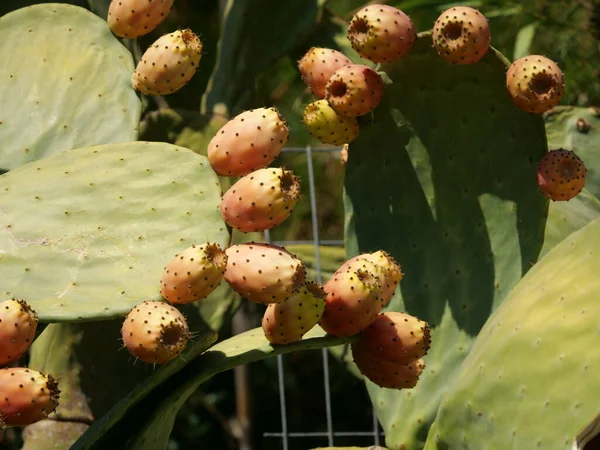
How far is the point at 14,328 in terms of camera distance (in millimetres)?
1475

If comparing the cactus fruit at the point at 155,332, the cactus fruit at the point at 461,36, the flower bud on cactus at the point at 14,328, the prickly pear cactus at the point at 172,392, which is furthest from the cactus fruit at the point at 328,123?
the flower bud on cactus at the point at 14,328

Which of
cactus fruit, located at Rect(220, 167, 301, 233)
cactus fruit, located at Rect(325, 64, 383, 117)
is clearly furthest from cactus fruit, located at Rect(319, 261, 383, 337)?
cactus fruit, located at Rect(325, 64, 383, 117)

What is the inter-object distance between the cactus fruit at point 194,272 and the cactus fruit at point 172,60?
447 mm

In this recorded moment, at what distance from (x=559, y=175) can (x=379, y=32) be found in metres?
0.38

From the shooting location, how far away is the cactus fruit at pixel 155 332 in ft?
4.99

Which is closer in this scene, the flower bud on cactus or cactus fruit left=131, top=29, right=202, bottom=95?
the flower bud on cactus

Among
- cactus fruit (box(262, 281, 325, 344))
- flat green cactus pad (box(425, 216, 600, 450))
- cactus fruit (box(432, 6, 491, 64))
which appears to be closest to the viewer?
flat green cactus pad (box(425, 216, 600, 450))

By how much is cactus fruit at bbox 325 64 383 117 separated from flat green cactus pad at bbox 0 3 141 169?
0.36m

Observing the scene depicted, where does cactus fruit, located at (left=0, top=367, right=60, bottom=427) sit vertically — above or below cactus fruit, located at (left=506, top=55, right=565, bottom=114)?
below

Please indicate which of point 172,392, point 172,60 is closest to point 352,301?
point 172,392

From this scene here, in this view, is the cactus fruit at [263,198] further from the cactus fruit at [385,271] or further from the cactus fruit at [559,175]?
the cactus fruit at [559,175]

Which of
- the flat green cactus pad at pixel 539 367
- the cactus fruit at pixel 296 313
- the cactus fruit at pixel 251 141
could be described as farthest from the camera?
the cactus fruit at pixel 251 141

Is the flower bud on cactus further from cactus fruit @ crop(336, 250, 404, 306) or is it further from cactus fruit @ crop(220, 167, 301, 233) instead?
cactus fruit @ crop(336, 250, 404, 306)

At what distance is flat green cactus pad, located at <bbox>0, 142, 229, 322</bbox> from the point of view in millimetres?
1601
